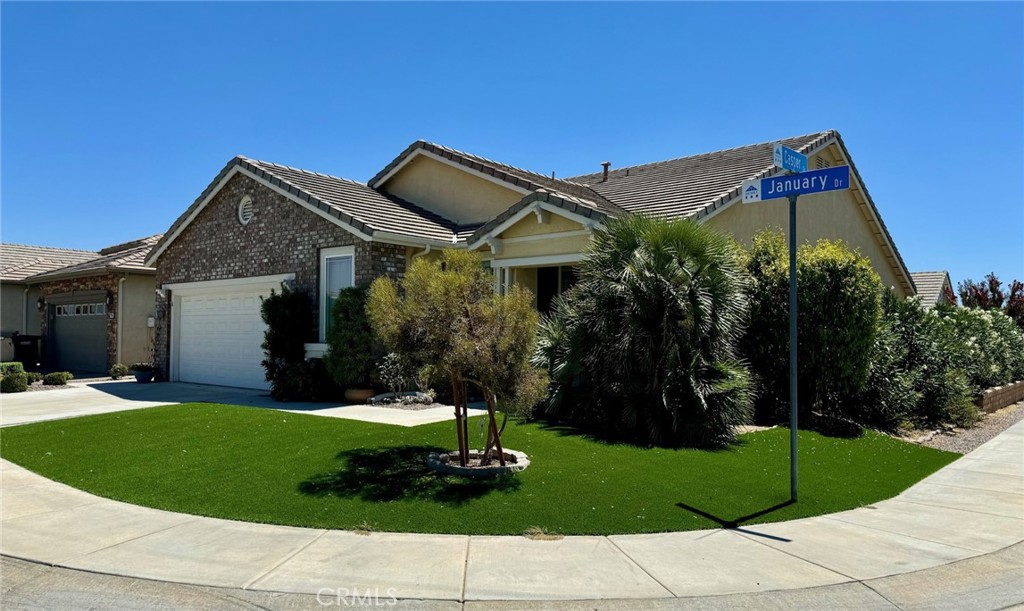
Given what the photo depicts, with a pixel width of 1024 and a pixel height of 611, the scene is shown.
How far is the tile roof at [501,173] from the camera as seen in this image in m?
16.1

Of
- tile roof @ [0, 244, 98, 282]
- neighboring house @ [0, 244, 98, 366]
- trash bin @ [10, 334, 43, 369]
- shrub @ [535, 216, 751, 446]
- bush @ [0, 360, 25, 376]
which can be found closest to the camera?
shrub @ [535, 216, 751, 446]

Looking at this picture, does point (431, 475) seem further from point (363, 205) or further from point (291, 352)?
point (363, 205)

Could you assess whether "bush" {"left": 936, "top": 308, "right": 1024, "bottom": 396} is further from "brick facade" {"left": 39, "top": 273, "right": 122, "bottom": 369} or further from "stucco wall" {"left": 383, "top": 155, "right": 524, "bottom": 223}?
"brick facade" {"left": 39, "top": 273, "right": 122, "bottom": 369}

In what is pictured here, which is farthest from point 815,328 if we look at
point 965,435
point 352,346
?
point 352,346

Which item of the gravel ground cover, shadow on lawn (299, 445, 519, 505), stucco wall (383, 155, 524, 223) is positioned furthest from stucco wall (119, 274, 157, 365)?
the gravel ground cover

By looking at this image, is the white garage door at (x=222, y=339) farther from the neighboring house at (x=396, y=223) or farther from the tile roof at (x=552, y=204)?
the tile roof at (x=552, y=204)

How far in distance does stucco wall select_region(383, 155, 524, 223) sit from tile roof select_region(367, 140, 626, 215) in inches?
10.8

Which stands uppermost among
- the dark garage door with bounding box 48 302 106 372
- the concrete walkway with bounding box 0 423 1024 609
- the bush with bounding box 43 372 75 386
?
the dark garage door with bounding box 48 302 106 372

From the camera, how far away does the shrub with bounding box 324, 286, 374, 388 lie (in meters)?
13.7

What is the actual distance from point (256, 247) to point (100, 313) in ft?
29.4

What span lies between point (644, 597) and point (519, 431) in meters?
5.50

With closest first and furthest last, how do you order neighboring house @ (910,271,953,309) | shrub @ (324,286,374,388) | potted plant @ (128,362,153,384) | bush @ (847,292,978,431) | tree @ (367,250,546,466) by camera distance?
tree @ (367,250,546,466)
bush @ (847,292,978,431)
shrub @ (324,286,374,388)
potted plant @ (128,362,153,384)
neighboring house @ (910,271,953,309)

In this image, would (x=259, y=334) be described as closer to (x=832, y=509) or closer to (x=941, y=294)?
(x=832, y=509)

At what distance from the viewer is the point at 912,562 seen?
18.2ft
